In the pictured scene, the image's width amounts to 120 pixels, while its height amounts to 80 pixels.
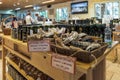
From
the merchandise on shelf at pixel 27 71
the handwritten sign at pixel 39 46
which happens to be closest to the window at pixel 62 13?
the merchandise on shelf at pixel 27 71

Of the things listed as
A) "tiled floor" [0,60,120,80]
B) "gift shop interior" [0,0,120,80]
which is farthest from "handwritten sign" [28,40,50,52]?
"tiled floor" [0,60,120,80]

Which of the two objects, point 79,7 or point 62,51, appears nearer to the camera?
point 62,51

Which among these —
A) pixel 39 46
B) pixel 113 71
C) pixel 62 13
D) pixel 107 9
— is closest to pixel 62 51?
pixel 39 46

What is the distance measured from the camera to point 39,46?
4.26 ft

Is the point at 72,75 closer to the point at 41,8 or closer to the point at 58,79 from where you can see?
the point at 58,79

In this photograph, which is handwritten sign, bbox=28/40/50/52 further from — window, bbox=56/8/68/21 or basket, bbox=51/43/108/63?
window, bbox=56/8/68/21

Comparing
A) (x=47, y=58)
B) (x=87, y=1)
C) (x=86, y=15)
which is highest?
(x=87, y=1)

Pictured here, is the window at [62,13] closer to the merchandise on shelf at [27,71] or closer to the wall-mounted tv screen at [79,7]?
the wall-mounted tv screen at [79,7]

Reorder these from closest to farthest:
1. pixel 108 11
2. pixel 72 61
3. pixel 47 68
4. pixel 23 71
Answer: pixel 72 61 < pixel 47 68 < pixel 23 71 < pixel 108 11

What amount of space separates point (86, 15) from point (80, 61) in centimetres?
1138

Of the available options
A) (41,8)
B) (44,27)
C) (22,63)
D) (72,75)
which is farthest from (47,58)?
(41,8)

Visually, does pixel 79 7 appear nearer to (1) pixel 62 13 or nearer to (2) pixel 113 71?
(1) pixel 62 13

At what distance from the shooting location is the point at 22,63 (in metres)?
2.19

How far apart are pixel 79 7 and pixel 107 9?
2356 mm
